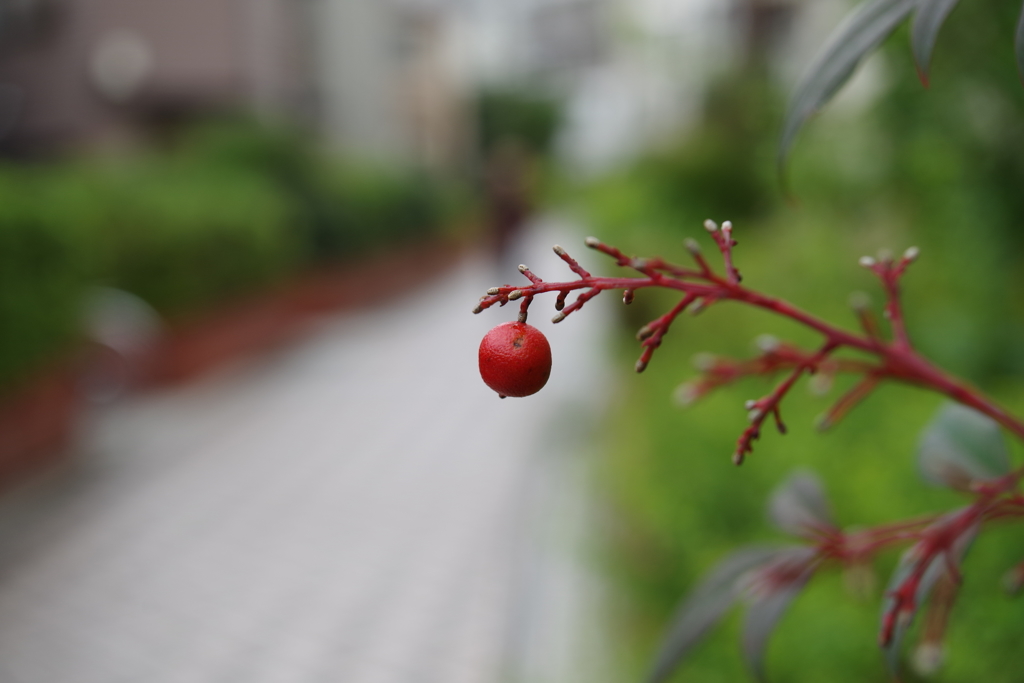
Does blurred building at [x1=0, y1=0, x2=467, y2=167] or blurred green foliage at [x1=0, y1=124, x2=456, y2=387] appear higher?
blurred building at [x1=0, y1=0, x2=467, y2=167]

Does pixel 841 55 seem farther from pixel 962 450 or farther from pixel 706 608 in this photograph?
pixel 706 608

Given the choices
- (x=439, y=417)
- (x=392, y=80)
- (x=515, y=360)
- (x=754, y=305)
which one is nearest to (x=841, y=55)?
(x=754, y=305)

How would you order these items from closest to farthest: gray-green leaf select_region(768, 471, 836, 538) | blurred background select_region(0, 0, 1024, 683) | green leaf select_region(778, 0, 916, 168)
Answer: green leaf select_region(778, 0, 916, 168), gray-green leaf select_region(768, 471, 836, 538), blurred background select_region(0, 0, 1024, 683)

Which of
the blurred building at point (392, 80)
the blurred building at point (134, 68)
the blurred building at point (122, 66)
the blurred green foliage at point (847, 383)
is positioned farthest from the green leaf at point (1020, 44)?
the blurred building at point (392, 80)

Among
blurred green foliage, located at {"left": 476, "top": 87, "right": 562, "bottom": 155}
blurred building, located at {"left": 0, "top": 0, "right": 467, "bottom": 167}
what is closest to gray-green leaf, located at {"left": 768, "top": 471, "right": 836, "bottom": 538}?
blurred building, located at {"left": 0, "top": 0, "right": 467, "bottom": 167}

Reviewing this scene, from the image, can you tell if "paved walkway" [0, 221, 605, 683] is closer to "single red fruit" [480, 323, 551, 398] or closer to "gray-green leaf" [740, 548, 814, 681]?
"gray-green leaf" [740, 548, 814, 681]

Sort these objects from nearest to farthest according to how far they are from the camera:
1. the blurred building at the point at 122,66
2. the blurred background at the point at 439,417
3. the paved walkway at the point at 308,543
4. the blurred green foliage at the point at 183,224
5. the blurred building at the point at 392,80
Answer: the blurred background at the point at 439,417 → the paved walkway at the point at 308,543 → the blurred green foliage at the point at 183,224 → the blurred building at the point at 122,66 → the blurred building at the point at 392,80

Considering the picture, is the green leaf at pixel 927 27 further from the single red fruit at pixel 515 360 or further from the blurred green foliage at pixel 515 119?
the blurred green foliage at pixel 515 119
